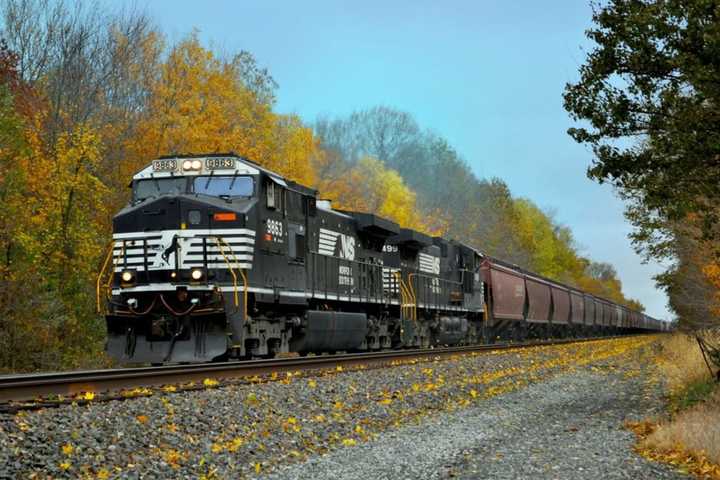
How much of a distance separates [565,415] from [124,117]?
25499mm

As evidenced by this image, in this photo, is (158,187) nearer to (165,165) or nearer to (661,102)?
(165,165)

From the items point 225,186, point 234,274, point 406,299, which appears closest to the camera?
point 234,274

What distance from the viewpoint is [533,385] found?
15.3 meters

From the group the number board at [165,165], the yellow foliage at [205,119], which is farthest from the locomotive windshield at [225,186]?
the yellow foliage at [205,119]

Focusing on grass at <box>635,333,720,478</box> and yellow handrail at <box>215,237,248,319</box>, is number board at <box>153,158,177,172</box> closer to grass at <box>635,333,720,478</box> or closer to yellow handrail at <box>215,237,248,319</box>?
yellow handrail at <box>215,237,248,319</box>

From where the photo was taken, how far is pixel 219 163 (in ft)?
52.6

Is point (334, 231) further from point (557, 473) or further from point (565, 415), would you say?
point (557, 473)

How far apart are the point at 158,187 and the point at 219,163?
3.92 ft

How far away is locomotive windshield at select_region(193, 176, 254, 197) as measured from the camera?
1585 centimetres

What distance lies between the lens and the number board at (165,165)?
1602cm

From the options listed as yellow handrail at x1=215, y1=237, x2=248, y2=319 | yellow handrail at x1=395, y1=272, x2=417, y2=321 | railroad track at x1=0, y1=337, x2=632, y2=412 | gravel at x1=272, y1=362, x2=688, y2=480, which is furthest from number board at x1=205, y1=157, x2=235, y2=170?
yellow handrail at x1=395, y1=272, x2=417, y2=321

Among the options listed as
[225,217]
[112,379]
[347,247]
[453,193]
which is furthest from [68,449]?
[453,193]

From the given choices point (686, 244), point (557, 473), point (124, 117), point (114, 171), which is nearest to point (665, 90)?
point (557, 473)

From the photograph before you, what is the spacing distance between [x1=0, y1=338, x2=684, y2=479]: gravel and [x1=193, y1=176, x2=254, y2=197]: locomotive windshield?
3.93 meters
